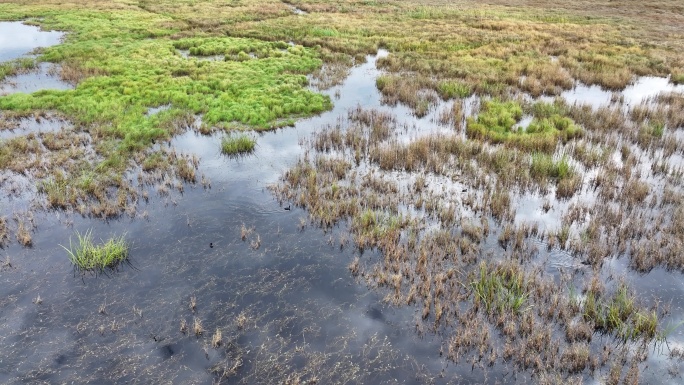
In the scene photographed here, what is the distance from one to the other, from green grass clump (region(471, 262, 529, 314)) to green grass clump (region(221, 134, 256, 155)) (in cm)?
1066

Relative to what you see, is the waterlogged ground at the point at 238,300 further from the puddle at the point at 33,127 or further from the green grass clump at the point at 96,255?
the puddle at the point at 33,127

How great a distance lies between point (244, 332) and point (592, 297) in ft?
25.8

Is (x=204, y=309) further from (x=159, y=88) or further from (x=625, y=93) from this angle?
(x=625, y=93)

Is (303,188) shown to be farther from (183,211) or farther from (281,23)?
(281,23)

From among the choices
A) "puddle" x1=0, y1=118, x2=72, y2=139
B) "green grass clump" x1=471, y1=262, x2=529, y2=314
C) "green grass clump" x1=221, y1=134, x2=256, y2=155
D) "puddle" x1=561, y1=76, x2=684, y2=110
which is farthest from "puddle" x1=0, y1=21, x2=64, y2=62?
"puddle" x1=561, y1=76, x2=684, y2=110

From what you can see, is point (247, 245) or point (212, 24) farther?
point (212, 24)

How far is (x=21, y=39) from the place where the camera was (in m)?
35.8

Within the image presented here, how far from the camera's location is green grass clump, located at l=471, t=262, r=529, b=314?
9961 mm

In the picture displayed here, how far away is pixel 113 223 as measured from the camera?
13.0 m

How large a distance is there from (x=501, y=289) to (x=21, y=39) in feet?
139

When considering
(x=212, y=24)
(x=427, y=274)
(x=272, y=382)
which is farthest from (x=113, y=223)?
(x=212, y=24)

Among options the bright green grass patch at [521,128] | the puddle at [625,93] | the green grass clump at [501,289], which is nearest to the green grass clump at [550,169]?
the bright green grass patch at [521,128]

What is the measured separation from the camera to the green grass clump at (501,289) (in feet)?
32.7

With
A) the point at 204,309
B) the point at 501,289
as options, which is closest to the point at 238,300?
the point at 204,309
